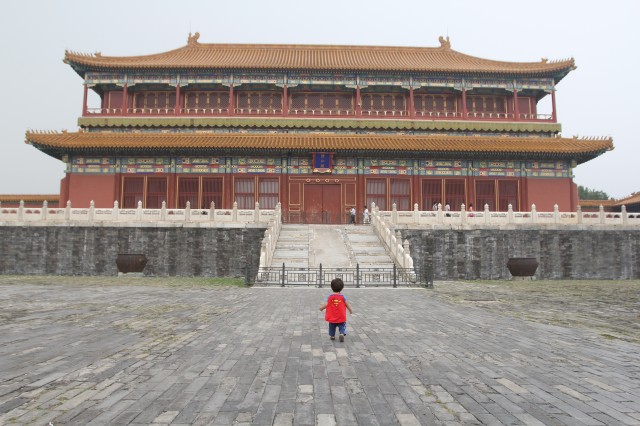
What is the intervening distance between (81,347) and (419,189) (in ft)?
79.3

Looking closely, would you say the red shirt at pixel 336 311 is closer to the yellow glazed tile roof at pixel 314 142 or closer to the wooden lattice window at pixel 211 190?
the yellow glazed tile roof at pixel 314 142

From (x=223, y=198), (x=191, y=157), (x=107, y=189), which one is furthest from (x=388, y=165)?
(x=107, y=189)

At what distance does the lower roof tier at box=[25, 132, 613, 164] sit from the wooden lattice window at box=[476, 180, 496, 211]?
6.61ft

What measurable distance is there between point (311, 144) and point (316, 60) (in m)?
8.78

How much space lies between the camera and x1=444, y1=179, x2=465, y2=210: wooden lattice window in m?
27.2

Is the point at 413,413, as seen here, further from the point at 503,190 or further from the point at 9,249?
the point at 503,190

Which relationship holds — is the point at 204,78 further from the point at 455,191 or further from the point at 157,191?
the point at 455,191

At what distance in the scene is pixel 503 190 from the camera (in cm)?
2717

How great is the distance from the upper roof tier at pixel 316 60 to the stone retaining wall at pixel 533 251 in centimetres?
1339

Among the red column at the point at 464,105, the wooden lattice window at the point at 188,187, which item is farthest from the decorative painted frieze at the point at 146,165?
the red column at the point at 464,105

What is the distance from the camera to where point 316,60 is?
30672 mm

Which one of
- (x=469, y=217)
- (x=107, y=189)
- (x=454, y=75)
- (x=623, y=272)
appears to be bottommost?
(x=623, y=272)

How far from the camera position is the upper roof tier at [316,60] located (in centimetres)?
2780

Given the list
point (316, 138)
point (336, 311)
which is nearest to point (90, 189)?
point (316, 138)
